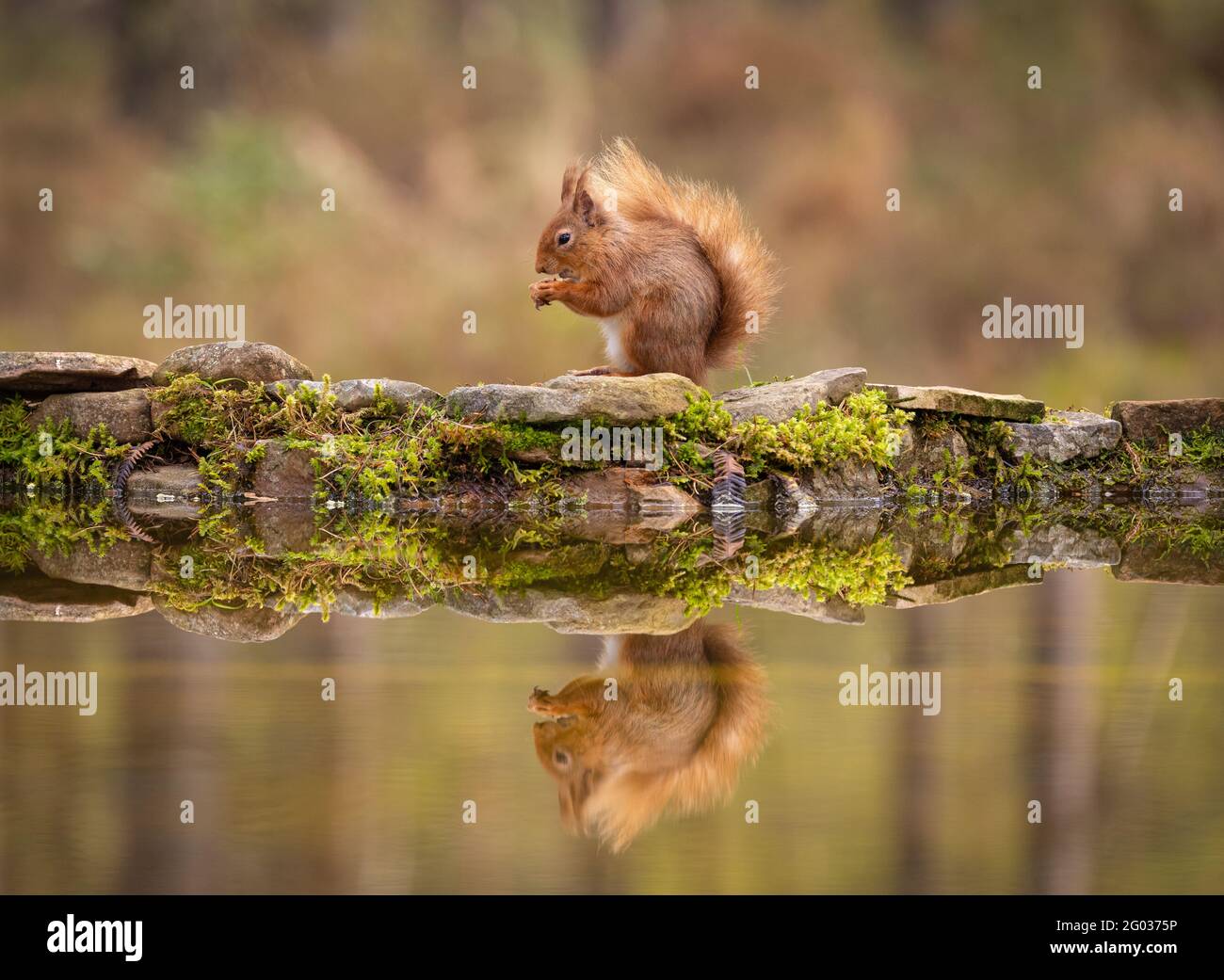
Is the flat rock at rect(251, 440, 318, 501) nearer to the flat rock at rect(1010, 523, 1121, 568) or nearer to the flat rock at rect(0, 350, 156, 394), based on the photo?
the flat rock at rect(0, 350, 156, 394)

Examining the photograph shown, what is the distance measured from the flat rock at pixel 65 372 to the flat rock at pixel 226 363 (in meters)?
0.22

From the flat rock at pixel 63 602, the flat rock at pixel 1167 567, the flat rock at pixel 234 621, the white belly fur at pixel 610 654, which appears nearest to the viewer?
the white belly fur at pixel 610 654

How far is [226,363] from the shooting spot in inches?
335

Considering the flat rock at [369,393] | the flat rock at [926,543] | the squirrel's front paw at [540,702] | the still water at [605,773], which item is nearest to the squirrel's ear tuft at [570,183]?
the flat rock at [369,393]

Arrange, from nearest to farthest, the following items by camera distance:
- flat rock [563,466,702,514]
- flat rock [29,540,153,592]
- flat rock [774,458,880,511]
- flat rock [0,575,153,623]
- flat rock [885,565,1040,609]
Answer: flat rock [0,575,153,623] → flat rock [885,565,1040,609] → flat rock [29,540,153,592] → flat rock [563,466,702,514] → flat rock [774,458,880,511]

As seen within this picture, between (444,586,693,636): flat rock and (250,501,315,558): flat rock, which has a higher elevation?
(250,501,315,558): flat rock

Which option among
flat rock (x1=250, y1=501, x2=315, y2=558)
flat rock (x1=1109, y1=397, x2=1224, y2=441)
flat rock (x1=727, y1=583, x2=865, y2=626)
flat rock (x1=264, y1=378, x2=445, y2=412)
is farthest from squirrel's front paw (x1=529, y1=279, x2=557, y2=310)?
flat rock (x1=1109, y1=397, x2=1224, y2=441)

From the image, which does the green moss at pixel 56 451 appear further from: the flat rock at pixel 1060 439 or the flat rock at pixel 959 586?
the flat rock at pixel 1060 439

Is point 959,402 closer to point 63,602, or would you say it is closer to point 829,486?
point 829,486

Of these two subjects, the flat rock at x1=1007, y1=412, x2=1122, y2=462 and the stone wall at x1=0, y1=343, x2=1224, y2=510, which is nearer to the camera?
the stone wall at x1=0, y1=343, x2=1224, y2=510

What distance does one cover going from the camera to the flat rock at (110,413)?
8438 mm

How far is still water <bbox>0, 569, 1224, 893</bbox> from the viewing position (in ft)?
6.33

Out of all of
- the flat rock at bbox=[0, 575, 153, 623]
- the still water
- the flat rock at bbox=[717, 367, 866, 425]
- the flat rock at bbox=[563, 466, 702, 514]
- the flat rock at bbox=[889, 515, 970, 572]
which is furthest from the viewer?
the flat rock at bbox=[717, 367, 866, 425]

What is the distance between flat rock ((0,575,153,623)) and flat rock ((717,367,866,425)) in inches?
170
